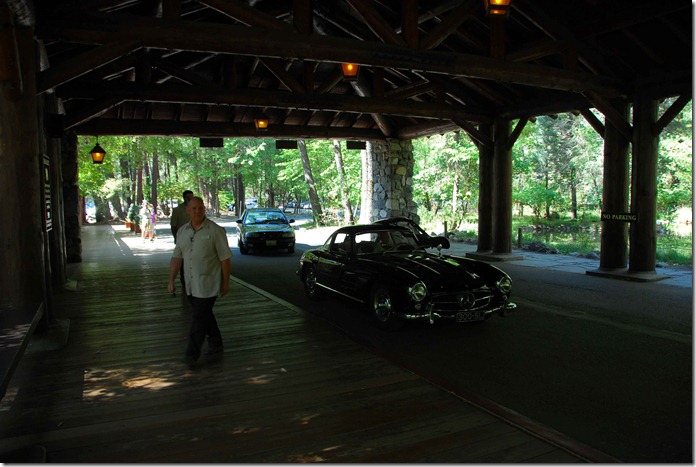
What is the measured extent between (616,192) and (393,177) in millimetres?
9533

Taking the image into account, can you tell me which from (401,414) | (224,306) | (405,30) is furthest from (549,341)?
(405,30)

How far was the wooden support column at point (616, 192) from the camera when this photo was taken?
39.3ft

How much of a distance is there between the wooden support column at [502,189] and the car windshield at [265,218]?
740 cm

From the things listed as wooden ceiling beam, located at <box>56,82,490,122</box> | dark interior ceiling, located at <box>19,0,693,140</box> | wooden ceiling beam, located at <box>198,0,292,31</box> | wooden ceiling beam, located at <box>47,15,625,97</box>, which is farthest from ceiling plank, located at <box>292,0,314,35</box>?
wooden ceiling beam, located at <box>56,82,490,122</box>

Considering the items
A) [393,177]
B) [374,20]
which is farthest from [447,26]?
[393,177]

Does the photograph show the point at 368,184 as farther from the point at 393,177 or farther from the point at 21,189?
the point at 21,189

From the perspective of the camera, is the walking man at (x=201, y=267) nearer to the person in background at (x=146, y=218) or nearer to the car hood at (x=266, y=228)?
the car hood at (x=266, y=228)

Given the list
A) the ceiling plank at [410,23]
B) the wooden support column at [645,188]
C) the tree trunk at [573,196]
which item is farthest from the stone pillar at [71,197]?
the tree trunk at [573,196]

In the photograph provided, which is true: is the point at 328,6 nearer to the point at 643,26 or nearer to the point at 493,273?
the point at 643,26

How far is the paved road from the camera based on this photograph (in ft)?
12.8

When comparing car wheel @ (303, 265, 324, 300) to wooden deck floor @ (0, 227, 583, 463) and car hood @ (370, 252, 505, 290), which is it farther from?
wooden deck floor @ (0, 227, 583, 463)

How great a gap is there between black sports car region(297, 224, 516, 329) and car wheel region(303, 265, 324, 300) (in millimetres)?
107

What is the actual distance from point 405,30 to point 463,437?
24.0ft

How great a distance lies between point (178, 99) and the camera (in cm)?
1222
